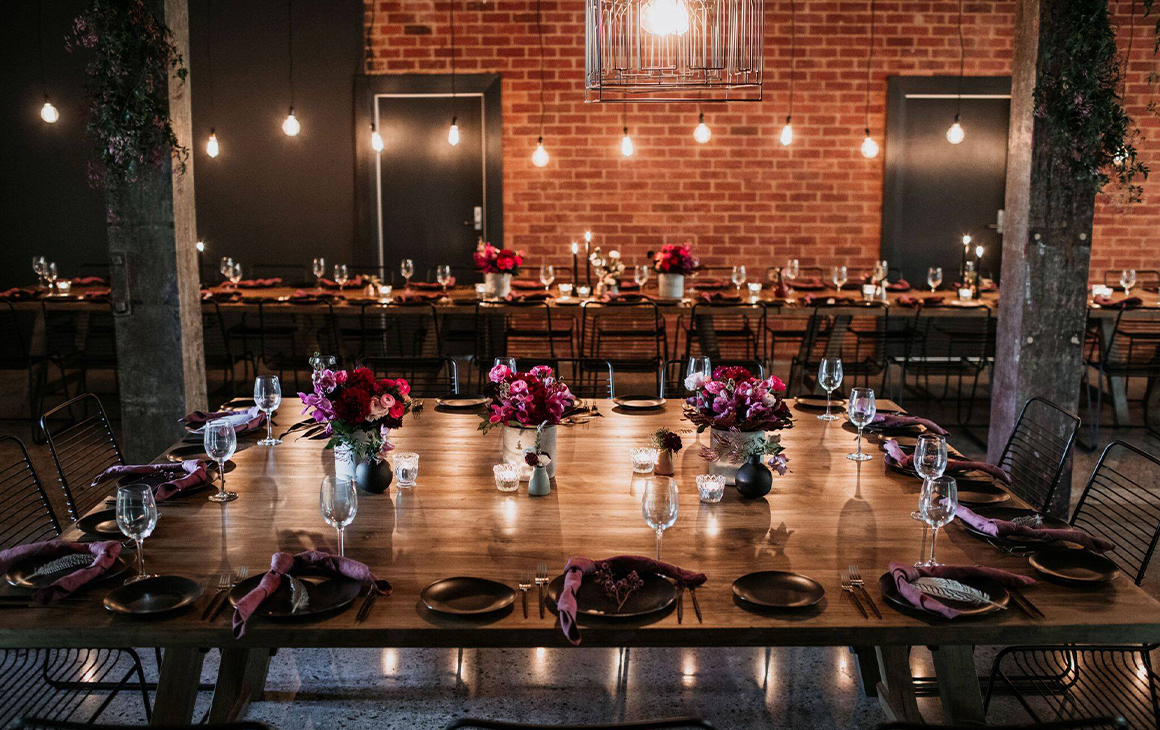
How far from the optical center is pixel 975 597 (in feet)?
7.40

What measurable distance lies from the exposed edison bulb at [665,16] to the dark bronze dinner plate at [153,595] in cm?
217

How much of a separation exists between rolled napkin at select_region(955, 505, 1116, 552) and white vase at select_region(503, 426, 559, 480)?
3.85ft

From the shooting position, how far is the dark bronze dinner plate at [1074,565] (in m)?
2.37

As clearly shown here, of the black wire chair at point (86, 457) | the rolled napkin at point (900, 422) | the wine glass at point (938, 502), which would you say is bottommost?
the black wire chair at point (86, 457)

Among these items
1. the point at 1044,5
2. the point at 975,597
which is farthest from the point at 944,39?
the point at 975,597

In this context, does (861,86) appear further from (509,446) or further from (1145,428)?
(509,446)

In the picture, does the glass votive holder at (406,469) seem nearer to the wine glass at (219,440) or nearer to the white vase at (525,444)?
the white vase at (525,444)

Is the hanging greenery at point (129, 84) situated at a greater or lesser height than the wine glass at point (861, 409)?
greater

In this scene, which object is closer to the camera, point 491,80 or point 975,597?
point 975,597

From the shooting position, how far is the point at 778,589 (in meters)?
2.31

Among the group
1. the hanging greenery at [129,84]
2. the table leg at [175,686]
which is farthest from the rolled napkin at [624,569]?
the hanging greenery at [129,84]

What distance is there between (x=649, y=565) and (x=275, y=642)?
0.82 meters

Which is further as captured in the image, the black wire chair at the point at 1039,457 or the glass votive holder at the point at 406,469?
the black wire chair at the point at 1039,457

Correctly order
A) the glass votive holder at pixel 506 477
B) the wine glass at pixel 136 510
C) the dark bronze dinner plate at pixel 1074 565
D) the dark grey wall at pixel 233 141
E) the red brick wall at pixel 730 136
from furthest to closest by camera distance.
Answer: the dark grey wall at pixel 233 141, the red brick wall at pixel 730 136, the glass votive holder at pixel 506 477, the dark bronze dinner plate at pixel 1074 565, the wine glass at pixel 136 510
